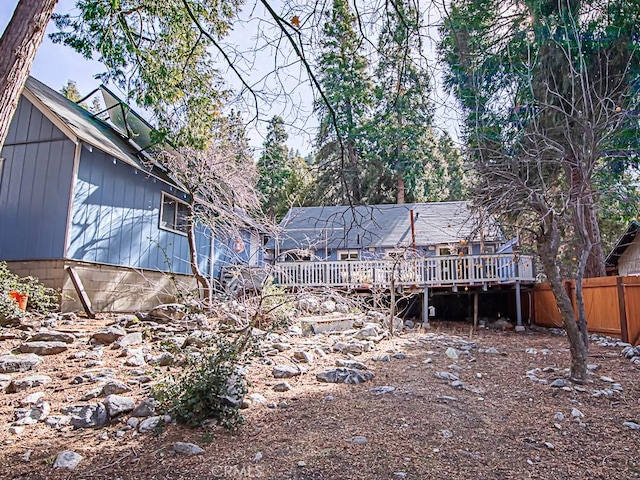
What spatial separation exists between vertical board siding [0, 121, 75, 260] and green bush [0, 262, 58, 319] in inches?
26.9

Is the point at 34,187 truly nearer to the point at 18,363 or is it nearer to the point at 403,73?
the point at 18,363

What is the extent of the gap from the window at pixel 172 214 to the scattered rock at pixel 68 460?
7.58 meters

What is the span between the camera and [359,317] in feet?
28.4

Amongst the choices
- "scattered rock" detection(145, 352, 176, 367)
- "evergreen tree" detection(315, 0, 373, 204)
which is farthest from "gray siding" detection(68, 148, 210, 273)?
"evergreen tree" detection(315, 0, 373, 204)

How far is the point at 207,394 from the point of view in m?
2.96

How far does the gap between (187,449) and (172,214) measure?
8312 mm

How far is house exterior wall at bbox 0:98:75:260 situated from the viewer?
7.28 m

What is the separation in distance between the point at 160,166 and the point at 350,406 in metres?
7.34

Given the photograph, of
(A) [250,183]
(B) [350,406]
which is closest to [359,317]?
(A) [250,183]

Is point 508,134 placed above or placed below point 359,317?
above

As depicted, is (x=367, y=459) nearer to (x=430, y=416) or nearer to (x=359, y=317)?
(x=430, y=416)

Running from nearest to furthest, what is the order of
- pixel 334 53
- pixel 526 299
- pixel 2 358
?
pixel 334 53, pixel 2 358, pixel 526 299

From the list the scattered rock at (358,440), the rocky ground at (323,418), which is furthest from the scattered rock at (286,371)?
the scattered rock at (358,440)

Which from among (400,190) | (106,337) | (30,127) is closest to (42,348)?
(106,337)
